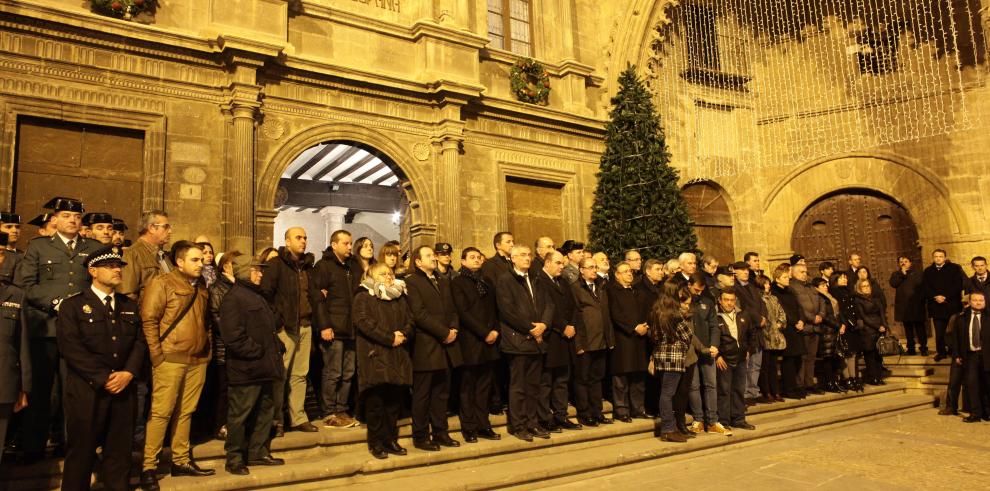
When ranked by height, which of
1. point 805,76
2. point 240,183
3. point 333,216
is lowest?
point 240,183

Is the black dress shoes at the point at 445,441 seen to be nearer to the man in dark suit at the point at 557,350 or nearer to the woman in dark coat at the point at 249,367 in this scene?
the man in dark suit at the point at 557,350

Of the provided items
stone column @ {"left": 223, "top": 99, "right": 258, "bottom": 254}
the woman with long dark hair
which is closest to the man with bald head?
stone column @ {"left": 223, "top": 99, "right": 258, "bottom": 254}

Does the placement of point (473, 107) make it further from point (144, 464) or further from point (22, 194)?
point (144, 464)

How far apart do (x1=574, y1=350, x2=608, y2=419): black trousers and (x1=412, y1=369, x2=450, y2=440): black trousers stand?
166 centimetres

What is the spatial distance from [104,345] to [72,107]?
532 cm

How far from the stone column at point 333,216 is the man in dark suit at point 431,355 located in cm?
1165

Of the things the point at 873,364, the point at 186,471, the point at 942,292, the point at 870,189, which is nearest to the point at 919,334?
the point at 942,292

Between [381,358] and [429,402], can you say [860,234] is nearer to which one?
[429,402]

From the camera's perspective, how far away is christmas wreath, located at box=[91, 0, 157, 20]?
27.7 feet

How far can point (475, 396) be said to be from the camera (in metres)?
6.32

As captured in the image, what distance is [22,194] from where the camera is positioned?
25.9 ft

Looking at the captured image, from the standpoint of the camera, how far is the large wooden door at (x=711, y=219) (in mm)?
15547

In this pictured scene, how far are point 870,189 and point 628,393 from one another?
35.4ft

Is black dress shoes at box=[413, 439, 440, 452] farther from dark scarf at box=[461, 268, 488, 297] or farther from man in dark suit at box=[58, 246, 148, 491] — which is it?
man in dark suit at box=[58, 246, 148, 491]
